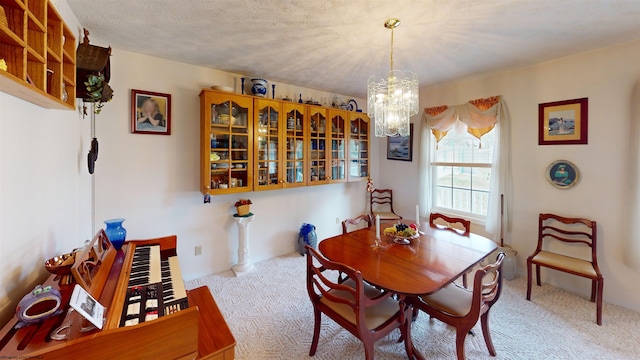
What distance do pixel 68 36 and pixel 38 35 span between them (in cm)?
42

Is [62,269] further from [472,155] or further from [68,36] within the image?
[472,155]

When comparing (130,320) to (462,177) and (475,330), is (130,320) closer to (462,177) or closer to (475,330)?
(475,330)

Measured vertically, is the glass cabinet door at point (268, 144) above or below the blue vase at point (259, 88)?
Answer: below

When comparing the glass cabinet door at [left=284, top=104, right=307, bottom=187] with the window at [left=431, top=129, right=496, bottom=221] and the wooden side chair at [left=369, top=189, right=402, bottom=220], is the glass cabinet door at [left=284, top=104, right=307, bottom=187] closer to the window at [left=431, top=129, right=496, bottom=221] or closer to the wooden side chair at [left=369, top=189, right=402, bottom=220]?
the wooden side chair at [left=369, top=189, right=402, bottom=220]

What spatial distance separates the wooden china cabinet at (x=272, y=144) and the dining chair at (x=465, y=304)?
214 centimetres

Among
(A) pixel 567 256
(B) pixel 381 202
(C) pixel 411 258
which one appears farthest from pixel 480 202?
(C) pixel 411 258

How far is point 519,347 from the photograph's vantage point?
194 cm

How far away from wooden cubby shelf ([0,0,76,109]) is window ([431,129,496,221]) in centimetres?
393

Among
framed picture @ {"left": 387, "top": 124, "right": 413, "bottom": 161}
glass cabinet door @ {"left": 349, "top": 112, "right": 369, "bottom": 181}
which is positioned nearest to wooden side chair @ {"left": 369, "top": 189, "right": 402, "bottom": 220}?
glass cabinet door @ {"left": 349, "top": 112, "right": 369, "bottom": 181}

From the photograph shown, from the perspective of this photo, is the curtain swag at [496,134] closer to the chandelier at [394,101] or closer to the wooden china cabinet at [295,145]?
the chandelier at [394,101]

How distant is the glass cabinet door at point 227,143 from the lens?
2768 mm

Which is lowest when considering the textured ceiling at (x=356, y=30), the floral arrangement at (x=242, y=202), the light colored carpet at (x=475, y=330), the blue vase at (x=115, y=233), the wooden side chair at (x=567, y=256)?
the light colored carpet at (x=475, y=330)

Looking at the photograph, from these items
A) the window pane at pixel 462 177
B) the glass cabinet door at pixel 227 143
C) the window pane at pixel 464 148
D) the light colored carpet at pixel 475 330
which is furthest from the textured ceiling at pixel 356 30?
the light colored carpet at pixel 475 330

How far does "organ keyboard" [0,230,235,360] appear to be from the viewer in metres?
0.87
